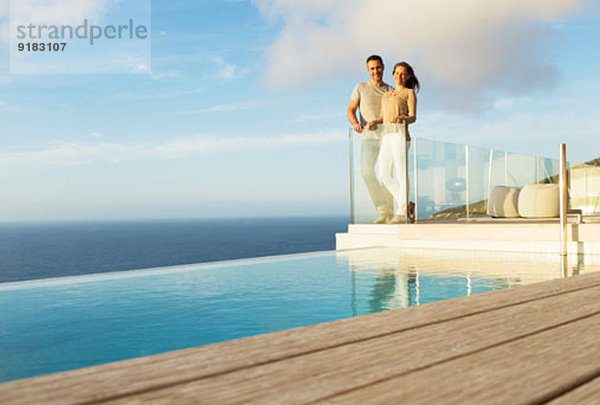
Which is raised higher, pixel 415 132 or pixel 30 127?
pixel 30 127

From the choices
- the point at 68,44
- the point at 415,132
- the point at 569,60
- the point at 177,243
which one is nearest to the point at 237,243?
the point at 177,243

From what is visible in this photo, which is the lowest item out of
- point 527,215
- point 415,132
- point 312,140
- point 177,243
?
point 177,243

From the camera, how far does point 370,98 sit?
8352mm

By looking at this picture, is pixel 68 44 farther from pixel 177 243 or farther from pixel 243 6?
pixel 177 243

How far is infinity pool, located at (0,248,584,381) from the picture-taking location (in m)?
2.52

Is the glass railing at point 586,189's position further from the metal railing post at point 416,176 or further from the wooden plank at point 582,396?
the wooden plank at point 582,396

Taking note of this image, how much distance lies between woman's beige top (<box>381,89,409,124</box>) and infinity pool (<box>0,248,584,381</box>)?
9.76ft

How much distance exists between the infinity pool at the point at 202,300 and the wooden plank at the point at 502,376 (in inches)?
67.7

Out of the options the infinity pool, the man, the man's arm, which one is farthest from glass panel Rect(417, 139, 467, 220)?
the infinity pool

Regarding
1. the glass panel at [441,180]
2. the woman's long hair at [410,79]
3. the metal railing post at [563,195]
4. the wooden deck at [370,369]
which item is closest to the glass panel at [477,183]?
the glass panel at [441,180]

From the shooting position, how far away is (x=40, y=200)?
4484 centimetres

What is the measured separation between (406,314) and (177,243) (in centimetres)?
8118

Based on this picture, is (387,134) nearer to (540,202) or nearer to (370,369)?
(540,202)

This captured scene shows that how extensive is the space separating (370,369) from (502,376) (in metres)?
0.22
